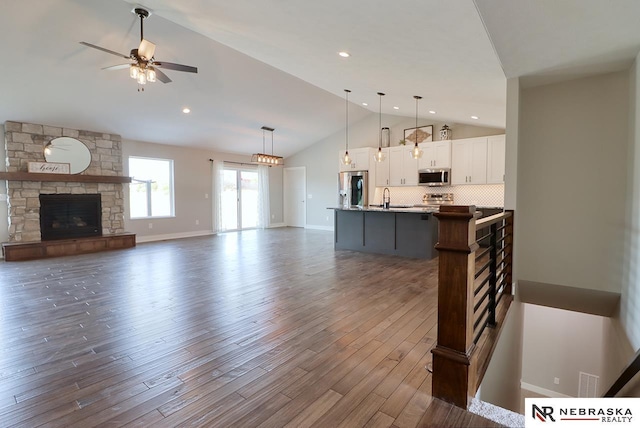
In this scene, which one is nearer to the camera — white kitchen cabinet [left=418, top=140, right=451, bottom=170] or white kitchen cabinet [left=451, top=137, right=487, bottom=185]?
white kitchen cabinet [left=451, top=137, right=487, bottom=185]

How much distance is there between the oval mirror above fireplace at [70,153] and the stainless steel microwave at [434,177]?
7.46 metres

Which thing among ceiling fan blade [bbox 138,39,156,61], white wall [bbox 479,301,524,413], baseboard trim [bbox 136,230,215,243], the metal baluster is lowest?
white wall [bbox 479,301,524,413]

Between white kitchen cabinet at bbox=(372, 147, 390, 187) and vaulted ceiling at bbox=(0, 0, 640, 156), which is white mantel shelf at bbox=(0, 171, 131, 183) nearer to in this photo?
vaulted ceiling at bbox=(0, 0, 640, 156)

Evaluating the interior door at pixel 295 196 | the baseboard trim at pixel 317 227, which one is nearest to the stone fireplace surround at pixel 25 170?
the interior door at pixel 295 196

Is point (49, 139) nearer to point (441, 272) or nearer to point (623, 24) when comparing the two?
point (441, 272)

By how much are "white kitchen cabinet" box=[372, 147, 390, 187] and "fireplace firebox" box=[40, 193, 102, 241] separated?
6597 millimetres

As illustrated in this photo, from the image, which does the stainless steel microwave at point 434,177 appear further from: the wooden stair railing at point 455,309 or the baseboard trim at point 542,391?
the wooden stair railing at point 455,309

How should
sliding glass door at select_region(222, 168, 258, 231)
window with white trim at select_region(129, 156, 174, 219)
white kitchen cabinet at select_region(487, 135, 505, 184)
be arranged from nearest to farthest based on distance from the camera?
white kitchen cabinet at select_region(487, 135, 505, 184)
window with white trim at select_region(129, 156, 174, 219)
sliding glass door at select_region(222, 168, 258, 231)

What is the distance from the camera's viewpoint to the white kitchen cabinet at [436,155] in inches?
290

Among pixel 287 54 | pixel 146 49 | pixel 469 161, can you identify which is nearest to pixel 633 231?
pixel 287 54

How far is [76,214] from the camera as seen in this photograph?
680cm

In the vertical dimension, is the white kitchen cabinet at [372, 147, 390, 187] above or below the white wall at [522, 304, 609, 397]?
above

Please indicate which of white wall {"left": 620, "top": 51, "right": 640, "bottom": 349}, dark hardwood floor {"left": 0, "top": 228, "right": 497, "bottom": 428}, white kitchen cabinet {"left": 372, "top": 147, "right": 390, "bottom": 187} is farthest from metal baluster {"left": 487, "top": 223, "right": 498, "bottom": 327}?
white kitchen cabinet {"left": 372, "top": 147, "right": 390, "bottom": 187}

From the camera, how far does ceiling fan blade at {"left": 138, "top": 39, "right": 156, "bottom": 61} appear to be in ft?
11.1
